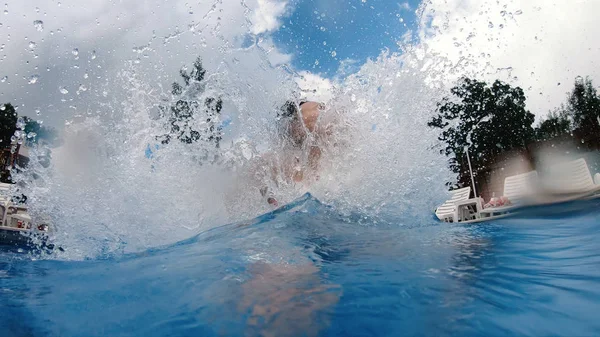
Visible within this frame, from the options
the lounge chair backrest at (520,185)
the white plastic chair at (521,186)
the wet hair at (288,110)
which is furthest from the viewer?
the lounge chair backrest at (520,185)

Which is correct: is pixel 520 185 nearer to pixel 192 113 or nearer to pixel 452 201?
pixel 452 201

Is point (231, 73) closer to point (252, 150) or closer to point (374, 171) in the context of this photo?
point (252, 150)

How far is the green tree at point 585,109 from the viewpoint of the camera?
16.5 meters

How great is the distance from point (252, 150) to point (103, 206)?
139cm

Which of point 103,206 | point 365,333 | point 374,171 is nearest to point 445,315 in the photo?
point 365,333

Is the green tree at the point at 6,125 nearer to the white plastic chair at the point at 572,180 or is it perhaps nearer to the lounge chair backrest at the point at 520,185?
the lounge chair backrest at the point at 520,185

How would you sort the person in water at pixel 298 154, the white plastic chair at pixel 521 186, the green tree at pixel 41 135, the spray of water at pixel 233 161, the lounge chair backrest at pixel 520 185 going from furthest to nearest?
1. the lounge chair backrest at pixel 520 185
2. the white plastic chair at pixel 521 186
3. the person in water at pixel 298 154
4. the spray of water at pixel 233 161
5. the green tree at pixel 41 135

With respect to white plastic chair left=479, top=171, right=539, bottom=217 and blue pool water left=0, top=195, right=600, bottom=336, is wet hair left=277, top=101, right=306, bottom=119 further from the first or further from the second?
white plastic chair left=479, top=171, right=539, bottom=217

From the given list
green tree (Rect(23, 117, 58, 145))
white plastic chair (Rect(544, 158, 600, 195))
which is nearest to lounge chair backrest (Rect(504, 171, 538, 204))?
white plastic chair (Rect(544, 158, 600, 195))

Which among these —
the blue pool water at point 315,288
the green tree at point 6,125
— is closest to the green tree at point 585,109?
the blue pool water at point 315,288

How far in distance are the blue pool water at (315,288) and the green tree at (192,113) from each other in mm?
1305

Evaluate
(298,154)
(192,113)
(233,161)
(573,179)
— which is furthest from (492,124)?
(192,113)

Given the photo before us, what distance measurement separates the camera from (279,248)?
216cm

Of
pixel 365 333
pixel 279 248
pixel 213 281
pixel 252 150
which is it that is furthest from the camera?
pixel 252 150
